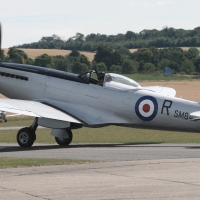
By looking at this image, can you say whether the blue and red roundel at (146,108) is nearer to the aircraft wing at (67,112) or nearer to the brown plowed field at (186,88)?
the aircraft wing at (67,112)

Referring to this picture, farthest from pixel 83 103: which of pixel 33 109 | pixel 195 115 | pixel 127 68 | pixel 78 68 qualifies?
pixel 127 68

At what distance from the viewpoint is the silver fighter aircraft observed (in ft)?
69.3

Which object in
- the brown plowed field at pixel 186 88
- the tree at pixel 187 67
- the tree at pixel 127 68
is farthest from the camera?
the tree at pixel 187 67

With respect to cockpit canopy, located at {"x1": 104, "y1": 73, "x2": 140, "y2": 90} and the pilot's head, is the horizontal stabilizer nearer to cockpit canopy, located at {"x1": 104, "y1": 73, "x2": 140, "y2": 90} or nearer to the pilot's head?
cockpit canopy, located at {"x1": 104, "y1": 73, "x2": 140, "y2": 90}

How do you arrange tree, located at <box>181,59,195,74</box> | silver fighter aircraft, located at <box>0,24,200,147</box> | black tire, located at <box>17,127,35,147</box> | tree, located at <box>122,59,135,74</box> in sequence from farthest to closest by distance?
1. tree, located at <box>181,59,195,74</box>
2. tree, located at <box>122,59,135,74</box>
3. black tire, located at <box>17,127,35,147</box>
4. silver fighter aircraft, located at <box>0,24,200,147</box>

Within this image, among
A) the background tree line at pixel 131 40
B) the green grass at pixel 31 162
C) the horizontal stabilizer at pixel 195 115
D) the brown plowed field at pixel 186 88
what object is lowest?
the brown plowed field at pixel 186 88

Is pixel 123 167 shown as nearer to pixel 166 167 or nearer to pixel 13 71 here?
pixel 166 167

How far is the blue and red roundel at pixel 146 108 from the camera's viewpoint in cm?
2130

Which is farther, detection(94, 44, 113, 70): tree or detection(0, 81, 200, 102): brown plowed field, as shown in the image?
detection(94, 44, 113, 70): tree

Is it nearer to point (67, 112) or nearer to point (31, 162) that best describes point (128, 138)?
point (67, 112)

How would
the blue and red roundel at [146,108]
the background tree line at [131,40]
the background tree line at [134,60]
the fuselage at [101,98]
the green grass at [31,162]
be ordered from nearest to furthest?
the green grass at [31,162]
the fuselage at [101,98]
the blue and red roundel at [146,108]
the background tree line at [134,60]
the background tree line at [131,40]

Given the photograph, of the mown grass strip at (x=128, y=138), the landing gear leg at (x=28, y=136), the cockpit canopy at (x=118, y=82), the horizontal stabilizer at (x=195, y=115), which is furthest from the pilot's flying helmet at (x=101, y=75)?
the horizontal stabilizer at (x=195, y=115)

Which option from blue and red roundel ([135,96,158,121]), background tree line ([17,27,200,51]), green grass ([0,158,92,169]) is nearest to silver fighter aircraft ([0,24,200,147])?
blue and red roundel ([135,96,158,121])

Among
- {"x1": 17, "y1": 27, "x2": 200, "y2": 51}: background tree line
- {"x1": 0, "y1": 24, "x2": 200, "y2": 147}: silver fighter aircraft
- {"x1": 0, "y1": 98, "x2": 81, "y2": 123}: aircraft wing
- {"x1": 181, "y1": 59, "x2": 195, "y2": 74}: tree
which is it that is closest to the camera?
{"x1": 0, "y1": 24, "x2": 200, "y2": 147}: silver fighter aircraft
